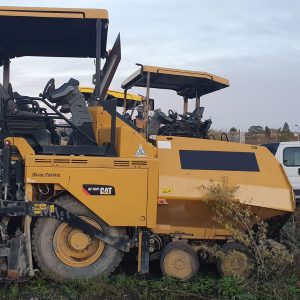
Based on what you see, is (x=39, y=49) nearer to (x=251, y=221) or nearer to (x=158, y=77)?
(x=251, y=221)

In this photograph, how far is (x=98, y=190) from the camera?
5.31 metres

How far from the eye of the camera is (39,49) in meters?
6.52

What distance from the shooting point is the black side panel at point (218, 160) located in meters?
5.65

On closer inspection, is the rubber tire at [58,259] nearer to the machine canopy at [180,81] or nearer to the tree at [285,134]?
the machine canopy at [180,81]

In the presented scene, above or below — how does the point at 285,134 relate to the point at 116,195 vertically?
above

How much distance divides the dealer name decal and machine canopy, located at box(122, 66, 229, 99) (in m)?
4.96

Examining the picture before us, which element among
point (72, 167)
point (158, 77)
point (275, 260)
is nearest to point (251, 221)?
point (275, 260)

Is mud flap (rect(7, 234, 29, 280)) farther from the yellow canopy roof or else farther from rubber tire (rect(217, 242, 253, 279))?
the yellow canopy roof

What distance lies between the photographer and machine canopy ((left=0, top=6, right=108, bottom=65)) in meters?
5.30

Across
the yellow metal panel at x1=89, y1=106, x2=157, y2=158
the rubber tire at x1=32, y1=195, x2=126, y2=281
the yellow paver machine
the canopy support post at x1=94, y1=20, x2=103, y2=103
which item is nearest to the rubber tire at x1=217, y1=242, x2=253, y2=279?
the yellow paver machine

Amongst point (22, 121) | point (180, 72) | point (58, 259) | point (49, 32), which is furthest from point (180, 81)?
point (58, 259)

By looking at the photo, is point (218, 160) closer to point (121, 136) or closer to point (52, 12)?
point (121, 136)

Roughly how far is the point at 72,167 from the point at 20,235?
2.85 feet

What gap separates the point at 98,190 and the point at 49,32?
79.6 inches
